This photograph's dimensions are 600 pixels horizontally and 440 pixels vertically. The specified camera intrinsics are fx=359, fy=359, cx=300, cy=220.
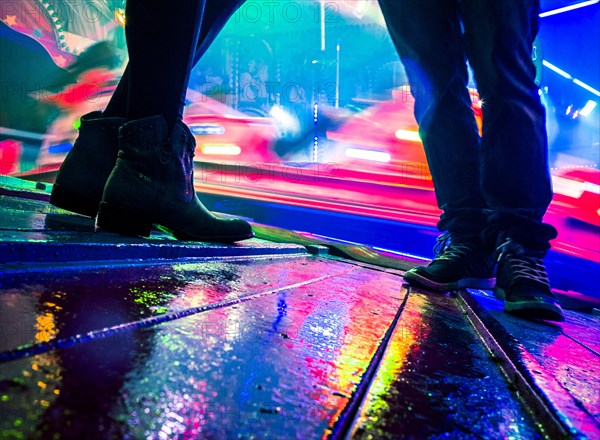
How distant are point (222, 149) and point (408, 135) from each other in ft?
6.90

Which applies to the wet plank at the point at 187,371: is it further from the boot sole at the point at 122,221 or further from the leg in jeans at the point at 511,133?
the leg in jeans at the point at 511,133

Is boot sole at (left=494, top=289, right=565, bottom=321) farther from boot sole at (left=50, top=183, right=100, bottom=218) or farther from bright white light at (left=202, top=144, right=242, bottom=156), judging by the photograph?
bright white light at (left=202, top=144, right=242, bottom=156)

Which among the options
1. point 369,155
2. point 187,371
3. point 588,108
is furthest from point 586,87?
point 187,371

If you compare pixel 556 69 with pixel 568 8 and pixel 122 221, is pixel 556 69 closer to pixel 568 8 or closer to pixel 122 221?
pixel 568 8

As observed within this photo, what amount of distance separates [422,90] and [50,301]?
1.40m

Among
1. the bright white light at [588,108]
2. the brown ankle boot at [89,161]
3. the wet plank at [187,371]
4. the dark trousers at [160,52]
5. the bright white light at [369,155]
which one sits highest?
the bright white light at [588,108]

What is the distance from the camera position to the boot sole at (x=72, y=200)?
3.08ft

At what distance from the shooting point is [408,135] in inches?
135

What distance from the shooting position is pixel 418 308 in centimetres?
76

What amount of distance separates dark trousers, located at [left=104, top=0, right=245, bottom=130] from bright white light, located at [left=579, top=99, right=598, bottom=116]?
406 centimetres

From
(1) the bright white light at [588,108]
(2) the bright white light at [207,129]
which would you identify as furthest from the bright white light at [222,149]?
(1) the bright white light at [588,108]

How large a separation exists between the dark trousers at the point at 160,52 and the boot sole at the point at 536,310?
37.1 inches

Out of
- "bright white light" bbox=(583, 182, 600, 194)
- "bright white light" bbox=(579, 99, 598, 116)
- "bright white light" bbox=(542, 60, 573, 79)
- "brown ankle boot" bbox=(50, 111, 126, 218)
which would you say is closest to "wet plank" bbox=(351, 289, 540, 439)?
"brown ankle boot" bbox=(50, 111, 126, 218)

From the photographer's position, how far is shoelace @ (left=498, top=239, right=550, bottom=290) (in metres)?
0.92
